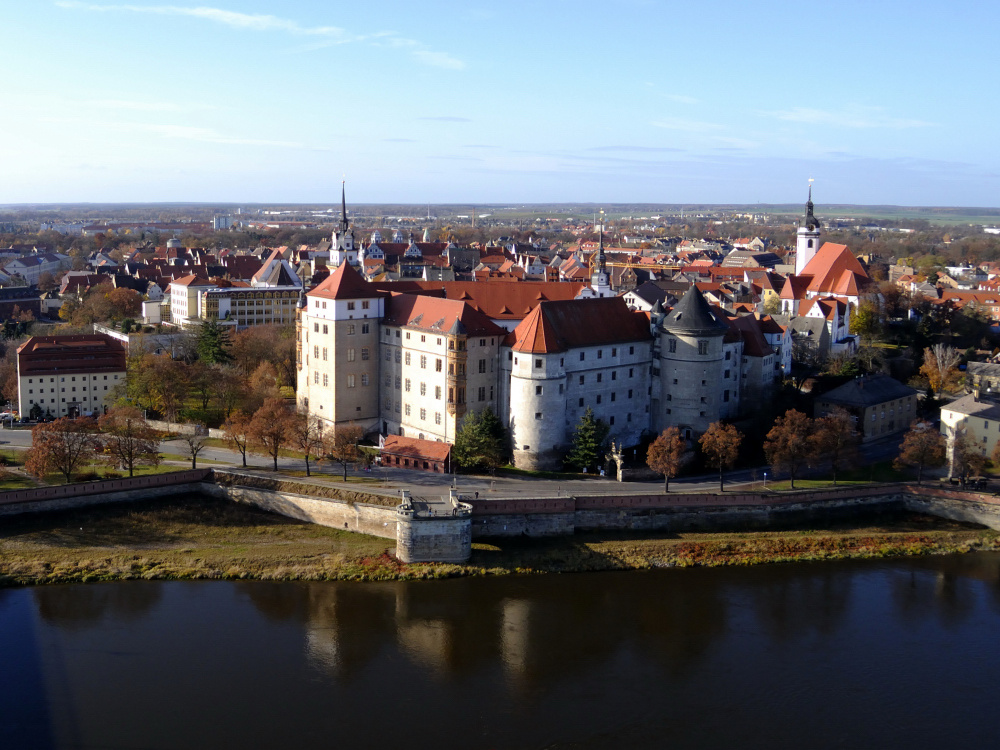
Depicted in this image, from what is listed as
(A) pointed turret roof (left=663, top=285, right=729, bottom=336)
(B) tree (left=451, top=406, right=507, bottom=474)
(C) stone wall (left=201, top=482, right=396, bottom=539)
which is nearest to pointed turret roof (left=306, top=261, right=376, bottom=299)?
(B) tree (left=451, top=406, right=507, bottom=474)

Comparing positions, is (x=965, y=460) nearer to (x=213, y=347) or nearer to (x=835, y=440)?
(x=835, y=440)

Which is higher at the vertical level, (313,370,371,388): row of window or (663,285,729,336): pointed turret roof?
(663,285,729,336): pointed turret roof

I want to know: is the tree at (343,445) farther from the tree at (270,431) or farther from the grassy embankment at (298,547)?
the grassy embankment at (298,547)

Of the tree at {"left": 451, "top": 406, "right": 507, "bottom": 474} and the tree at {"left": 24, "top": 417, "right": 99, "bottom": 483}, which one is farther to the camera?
the tree at {"left": 451, "top": 406, "right": 507, "bottom": 474}

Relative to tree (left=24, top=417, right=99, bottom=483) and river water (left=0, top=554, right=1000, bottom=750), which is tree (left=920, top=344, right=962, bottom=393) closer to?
river water (left=0, top=554, right=1000, bottom=750)

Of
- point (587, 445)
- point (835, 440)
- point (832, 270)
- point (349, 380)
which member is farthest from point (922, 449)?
point (832, 270)

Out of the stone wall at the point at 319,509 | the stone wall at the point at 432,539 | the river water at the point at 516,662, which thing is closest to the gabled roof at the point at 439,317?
the stone wall at the point at 319,509
